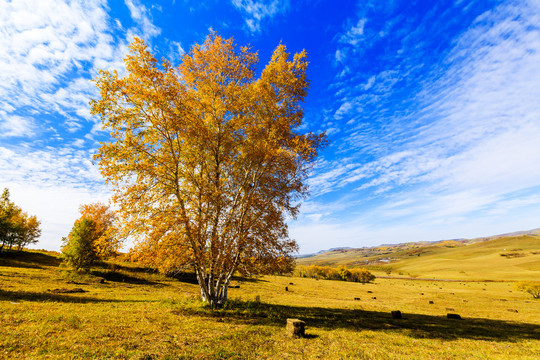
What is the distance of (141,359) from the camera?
8078 mm

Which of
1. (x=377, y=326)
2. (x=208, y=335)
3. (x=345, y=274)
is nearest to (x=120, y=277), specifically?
(x=208, y=335)

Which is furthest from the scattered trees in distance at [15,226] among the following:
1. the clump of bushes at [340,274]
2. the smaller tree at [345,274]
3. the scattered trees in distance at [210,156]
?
the smaller tree at [345,274]

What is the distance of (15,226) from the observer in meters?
49.9

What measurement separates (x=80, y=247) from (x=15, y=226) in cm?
3435

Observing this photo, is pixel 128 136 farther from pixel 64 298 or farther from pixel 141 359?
pixel 64 298

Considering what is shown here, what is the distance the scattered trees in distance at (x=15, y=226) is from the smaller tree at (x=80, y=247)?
19.5 metres

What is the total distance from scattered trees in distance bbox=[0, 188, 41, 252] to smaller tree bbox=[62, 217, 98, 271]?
19.5 metres

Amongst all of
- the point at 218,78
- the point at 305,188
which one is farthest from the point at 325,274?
the point at 218,78

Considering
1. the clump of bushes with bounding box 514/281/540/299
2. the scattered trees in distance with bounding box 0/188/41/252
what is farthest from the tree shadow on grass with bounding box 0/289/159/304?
the clump of bushes with bounding box 514/281/540/299

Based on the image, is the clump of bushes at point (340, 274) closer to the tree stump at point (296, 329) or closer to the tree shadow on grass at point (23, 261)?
the tree shadow on grass at point (23, 261)

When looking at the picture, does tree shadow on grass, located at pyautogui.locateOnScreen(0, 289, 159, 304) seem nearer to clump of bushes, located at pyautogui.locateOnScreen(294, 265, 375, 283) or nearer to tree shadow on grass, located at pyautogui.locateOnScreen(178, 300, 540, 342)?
tree shadow on grass, located at pyautogui.locateOnScreen(178, 300, 540, 342)

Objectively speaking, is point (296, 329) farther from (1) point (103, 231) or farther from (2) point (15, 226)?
(2) point (15, 226)

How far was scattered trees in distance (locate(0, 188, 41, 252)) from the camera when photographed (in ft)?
138

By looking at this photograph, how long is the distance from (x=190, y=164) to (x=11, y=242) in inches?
2498
